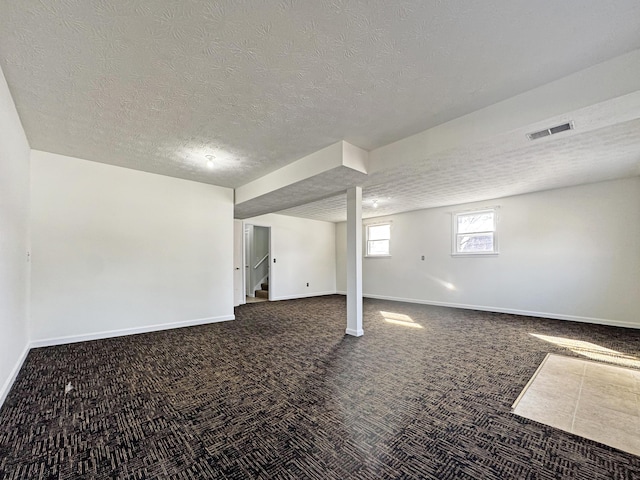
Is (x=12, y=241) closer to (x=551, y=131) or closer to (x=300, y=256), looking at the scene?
(x=551, y=131)

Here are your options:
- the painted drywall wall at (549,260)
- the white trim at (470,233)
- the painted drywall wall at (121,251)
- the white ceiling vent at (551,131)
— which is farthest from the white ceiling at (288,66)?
the white trim at (470,233)

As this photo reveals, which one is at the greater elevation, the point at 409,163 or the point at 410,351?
the point at 409,163

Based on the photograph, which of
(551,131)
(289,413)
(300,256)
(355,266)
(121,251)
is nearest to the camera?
(289,413)

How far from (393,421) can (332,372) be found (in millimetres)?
913

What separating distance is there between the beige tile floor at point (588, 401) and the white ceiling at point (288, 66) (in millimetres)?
2305

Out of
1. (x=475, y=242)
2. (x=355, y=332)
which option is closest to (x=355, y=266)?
(x=355, y=332)

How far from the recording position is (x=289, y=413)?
2.02 metres

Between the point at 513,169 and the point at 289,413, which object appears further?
the point at 513,169

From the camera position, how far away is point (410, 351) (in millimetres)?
3408

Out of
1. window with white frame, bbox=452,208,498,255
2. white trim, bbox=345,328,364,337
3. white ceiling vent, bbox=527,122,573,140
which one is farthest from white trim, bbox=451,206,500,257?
white ceiling vent, bbox=527,122,573,140

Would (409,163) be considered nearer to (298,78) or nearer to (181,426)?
(298,78)

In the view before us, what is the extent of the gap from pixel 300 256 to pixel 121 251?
15.9 feet

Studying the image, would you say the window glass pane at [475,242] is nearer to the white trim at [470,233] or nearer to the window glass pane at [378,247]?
the white trim at [470,233]

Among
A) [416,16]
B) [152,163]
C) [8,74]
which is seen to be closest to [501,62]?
[416,16]
